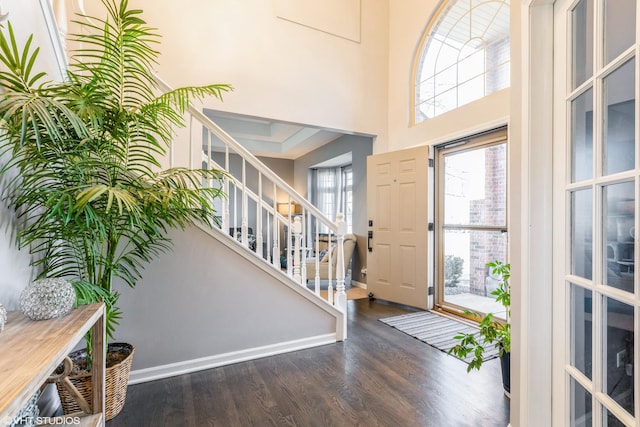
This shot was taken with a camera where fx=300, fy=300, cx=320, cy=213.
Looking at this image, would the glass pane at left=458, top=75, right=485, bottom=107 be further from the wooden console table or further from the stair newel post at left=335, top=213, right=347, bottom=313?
the wooden console table

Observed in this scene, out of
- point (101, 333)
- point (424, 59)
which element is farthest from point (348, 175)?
point (101, 333)

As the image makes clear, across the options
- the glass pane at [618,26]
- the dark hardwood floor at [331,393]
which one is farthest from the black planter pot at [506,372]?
the glass pane at [618,26]

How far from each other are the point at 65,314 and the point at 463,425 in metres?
1.96

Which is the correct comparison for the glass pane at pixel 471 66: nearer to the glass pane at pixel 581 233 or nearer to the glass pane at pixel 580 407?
the glass pane at pixel 581 233

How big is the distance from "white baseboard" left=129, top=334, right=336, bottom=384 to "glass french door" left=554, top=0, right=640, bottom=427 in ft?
5.84

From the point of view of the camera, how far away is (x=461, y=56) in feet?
11.2

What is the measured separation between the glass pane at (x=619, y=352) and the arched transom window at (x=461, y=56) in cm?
260

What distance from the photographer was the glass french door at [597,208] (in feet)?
2.80

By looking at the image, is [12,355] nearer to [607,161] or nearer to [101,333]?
[101,333]

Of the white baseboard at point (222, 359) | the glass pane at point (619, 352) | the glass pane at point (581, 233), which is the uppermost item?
the glass pane at point (581, 233)

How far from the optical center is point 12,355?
80cm

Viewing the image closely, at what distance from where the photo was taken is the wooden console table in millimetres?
661

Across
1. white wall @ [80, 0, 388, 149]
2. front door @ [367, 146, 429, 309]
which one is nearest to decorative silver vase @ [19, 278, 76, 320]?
white wall @ [80, 0, 388, 149]

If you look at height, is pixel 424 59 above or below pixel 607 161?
above
